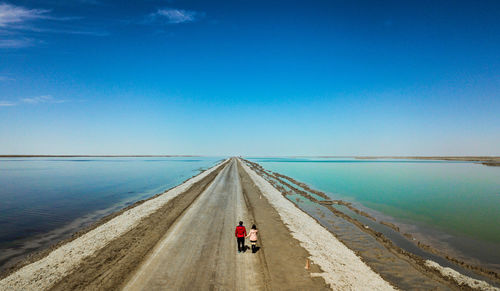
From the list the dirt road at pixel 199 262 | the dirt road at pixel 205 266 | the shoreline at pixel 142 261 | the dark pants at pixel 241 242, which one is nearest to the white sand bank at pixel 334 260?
the shoreline at pixel 142 261

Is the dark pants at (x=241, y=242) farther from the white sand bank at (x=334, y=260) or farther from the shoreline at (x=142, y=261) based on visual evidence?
the white sand bank at (x=334, y=260)

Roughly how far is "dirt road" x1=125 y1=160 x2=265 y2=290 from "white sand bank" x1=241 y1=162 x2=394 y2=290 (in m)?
3.43

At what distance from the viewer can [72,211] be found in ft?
91.2

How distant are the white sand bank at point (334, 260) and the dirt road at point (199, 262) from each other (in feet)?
11.2

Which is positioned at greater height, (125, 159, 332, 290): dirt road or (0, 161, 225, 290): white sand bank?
(125, 159, 332, 290): dirt road

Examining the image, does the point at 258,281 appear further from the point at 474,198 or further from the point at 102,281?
the point at 474,198

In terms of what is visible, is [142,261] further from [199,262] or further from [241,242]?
[241,242]

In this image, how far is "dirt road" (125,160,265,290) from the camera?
10.5m

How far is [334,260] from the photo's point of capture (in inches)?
547

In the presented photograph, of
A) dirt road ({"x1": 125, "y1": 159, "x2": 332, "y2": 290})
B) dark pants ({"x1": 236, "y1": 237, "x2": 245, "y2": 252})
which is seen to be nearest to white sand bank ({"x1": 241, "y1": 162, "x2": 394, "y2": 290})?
dirt road ({"x1": 125, "y1": 159, "x2": 332, "y2": 290})

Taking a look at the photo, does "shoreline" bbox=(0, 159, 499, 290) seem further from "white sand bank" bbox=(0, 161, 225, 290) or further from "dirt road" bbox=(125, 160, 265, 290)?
"dirt road" bbox=(125, 160, 265, 290)

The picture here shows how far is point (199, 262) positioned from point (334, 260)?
739 centimetres

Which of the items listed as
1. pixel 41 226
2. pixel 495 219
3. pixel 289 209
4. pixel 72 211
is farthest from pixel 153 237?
pixel 495 219

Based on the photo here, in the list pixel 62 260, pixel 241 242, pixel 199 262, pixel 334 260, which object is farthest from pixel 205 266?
pixel 62 260
